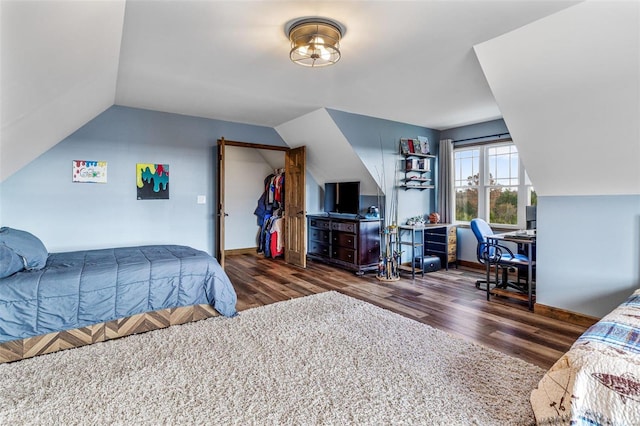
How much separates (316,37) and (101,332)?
2847 millimetres

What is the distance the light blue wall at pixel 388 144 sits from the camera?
498cm

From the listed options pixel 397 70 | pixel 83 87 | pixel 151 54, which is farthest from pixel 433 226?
pixel 83 87

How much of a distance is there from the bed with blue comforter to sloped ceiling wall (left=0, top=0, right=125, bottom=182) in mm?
978

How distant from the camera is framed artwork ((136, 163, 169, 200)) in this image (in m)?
4.62

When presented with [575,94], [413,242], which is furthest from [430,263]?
[575,94]

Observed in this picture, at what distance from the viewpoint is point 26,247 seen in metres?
2.78

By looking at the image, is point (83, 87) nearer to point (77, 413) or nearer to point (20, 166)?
point (20, 166)

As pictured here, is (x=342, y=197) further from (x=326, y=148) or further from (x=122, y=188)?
(x=122, y=188)

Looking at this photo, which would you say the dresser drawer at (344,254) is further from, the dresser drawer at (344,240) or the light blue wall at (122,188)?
the light blue wall at (122,188)

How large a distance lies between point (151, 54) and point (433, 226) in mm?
4284

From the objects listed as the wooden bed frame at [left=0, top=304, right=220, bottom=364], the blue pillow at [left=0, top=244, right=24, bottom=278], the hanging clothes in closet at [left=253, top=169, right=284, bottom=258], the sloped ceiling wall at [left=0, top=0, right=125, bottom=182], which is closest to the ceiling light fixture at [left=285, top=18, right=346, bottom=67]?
the sloped ceiling wall at [left=0, top=0, right=125, bottom=182]

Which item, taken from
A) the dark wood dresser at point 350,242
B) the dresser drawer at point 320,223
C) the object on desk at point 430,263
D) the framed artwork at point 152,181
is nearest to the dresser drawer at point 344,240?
the dark wood dresser at point 350,242

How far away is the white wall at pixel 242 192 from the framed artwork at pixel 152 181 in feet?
6.30

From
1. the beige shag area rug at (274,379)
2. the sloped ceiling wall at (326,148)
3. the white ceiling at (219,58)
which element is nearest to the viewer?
the beige shag area rug at (274,379)
